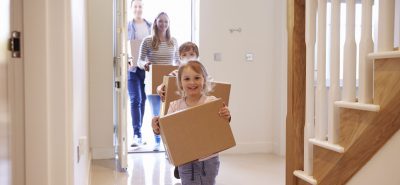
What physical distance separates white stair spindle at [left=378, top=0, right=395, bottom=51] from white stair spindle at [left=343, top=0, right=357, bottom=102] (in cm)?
16

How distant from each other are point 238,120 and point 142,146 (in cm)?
114

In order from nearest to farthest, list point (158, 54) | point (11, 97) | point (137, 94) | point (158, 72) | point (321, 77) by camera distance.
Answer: point (11, 97), point (321, 77), point (158, 72), point (158, 54), point (137, 94)

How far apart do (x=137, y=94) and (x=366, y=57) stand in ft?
9.70

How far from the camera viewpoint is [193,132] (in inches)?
67.9

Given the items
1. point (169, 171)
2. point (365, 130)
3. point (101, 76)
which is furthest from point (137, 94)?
point (365, 130)

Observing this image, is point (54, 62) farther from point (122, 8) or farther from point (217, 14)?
point (217, 14)

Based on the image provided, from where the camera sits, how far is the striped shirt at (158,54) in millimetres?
3803

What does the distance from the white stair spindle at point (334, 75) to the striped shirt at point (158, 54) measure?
2.25 metres

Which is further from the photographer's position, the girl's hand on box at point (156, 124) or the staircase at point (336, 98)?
the girl's hand on box at point (156, 124)

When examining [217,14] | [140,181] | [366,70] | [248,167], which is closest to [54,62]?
[366,70]

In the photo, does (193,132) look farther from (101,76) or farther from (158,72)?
(101,76)

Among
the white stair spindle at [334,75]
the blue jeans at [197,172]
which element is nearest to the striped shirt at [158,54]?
the blue jeans at [197,172]

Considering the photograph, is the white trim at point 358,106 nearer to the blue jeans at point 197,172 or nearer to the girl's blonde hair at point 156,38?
the blue jeans at point 197,172

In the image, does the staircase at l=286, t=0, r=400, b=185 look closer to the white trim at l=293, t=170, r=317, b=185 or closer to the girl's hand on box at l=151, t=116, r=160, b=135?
the white trim at l=293, t=170, r=317, b=185
